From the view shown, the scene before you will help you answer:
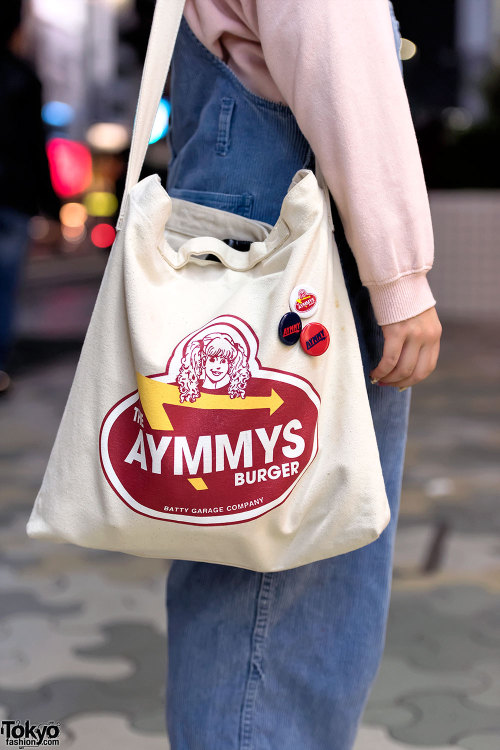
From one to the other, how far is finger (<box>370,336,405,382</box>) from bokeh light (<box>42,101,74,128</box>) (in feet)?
76.8

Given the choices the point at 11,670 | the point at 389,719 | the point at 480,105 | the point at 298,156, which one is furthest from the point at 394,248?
the point at 480,105

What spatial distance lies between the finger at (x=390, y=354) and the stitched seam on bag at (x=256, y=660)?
0.30m

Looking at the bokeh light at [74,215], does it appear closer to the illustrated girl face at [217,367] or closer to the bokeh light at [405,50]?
the bokeh light at [405,50]

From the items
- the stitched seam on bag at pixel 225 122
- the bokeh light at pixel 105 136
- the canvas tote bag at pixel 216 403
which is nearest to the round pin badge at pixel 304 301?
the canvas tote bag at pixel 216 403

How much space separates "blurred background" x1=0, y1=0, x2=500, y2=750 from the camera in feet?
5.45

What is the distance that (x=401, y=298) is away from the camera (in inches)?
38.4

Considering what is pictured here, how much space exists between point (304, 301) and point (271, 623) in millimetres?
425

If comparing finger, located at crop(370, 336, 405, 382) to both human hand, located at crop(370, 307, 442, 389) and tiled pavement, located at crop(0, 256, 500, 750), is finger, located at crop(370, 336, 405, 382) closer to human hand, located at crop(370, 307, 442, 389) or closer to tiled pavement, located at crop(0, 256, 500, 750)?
human hand, located at crop(370, 307, 442, 389)

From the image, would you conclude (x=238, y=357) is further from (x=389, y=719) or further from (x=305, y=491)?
(x=389, y=719)

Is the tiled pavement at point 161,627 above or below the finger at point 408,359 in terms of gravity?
Answer: below

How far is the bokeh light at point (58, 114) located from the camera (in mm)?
23297

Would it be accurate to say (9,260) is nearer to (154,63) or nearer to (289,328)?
(154,63)

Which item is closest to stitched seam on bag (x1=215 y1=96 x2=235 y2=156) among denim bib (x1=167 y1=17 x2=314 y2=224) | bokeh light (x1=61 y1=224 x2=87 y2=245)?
denim bib (x1=167 y1=17 x2=314 y2=224)

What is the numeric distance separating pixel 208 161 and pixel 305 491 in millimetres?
407
